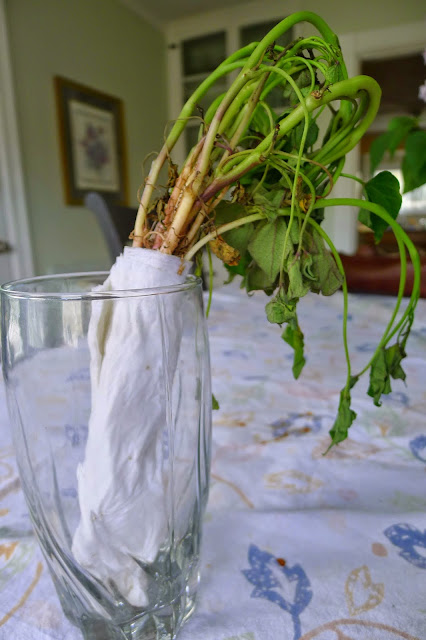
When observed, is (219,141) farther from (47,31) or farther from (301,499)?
(47,31)

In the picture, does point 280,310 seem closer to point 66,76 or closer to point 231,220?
point 231,220

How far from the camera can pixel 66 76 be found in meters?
2.22

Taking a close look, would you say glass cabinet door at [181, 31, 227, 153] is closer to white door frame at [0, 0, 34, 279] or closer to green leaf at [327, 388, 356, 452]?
white door frame at [0, 0, 34, 279]

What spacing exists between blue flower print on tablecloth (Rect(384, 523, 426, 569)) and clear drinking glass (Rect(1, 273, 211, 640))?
0.46 feet

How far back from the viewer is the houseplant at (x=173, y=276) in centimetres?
21

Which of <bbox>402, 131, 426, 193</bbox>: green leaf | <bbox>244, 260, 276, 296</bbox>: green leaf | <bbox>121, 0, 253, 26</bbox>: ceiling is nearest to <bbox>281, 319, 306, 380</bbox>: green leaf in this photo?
<bbox>244, 260, 276, 296</bbox>: green leaf

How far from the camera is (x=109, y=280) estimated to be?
23cm

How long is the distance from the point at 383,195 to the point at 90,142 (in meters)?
2.43

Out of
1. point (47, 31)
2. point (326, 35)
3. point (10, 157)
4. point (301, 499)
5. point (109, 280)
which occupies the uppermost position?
point (47, 31)

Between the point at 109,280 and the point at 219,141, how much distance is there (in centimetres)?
9

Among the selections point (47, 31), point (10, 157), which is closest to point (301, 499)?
point (10, 157)

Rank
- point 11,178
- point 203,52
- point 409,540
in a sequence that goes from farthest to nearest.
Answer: point 203,52
point 11,178
point 409,540

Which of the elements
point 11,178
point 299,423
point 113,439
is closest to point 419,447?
point 299,423

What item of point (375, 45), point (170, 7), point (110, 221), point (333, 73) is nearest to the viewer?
point (333, 73)
